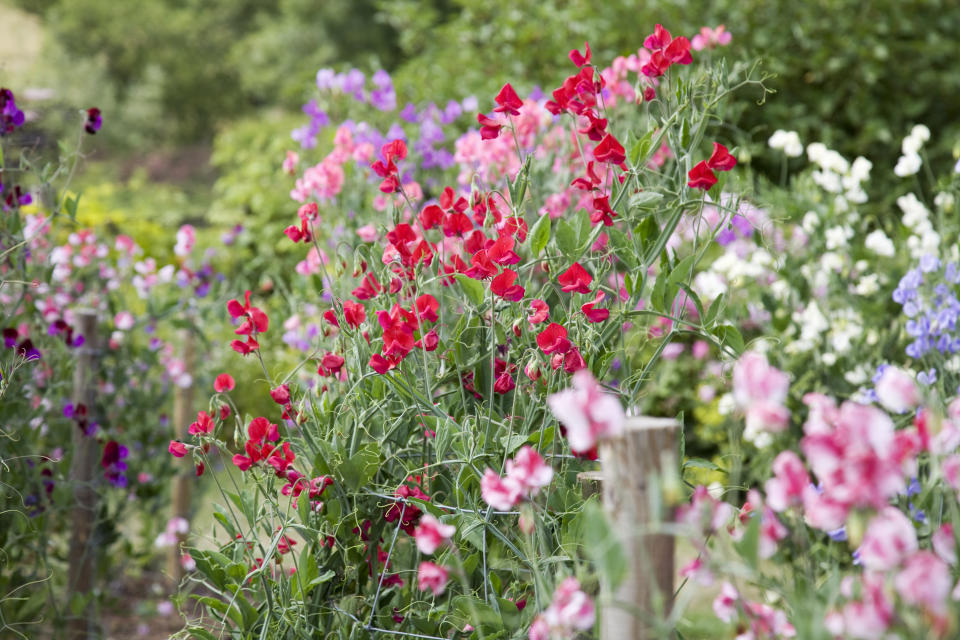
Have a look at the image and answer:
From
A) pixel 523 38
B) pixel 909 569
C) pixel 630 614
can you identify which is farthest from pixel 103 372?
pixel 523 38

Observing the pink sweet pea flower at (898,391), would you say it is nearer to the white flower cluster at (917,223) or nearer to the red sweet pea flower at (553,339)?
the red sweet pea flower at (553,339)

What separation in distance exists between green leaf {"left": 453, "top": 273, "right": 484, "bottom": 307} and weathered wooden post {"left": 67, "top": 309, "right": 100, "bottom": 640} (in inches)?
57.1

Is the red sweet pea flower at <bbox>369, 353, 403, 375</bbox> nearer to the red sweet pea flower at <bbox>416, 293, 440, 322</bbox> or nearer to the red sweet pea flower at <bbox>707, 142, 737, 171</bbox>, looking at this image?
the red sweet pea flower at <bbox>416, 293, 440, 322</bbox>

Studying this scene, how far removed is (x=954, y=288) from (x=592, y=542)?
177 centimetres

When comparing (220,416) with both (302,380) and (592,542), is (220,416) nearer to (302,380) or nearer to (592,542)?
(592,542)

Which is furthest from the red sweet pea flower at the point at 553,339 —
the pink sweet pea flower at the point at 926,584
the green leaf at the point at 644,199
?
the pink sweet pea flower at the point at 926,584

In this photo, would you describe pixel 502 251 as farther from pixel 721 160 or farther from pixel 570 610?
pixel 570 610

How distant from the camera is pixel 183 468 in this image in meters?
3.30

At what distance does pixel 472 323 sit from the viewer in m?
1.57

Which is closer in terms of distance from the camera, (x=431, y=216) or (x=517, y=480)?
(x=517, y=480)

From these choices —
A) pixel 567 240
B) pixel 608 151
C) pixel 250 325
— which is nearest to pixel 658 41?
pixel 608 151

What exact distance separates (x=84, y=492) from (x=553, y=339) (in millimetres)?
1848

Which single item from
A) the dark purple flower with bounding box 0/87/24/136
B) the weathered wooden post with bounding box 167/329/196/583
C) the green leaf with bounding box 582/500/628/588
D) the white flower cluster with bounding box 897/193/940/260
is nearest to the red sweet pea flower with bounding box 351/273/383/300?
the green leaf with bounding box 582/500/628/588

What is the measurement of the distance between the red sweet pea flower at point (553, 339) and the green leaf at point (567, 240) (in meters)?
0.22
